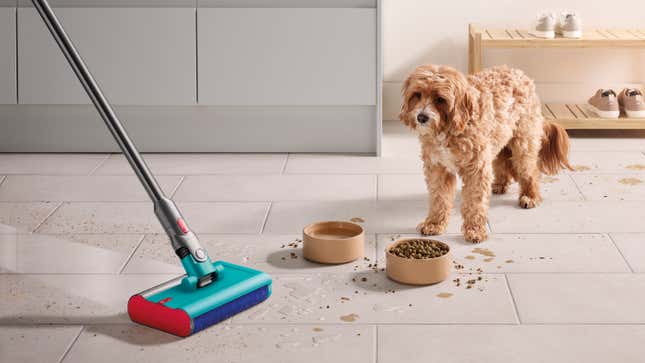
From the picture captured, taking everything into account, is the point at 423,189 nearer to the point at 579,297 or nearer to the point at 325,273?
the point at 325,273

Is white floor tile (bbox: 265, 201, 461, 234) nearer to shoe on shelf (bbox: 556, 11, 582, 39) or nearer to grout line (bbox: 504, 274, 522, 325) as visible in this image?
grout line (bbox: 504, 274, 522, 325)

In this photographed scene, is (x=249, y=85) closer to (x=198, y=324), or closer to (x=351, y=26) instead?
(x=351, y=26)

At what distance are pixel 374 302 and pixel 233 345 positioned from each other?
1.56ft

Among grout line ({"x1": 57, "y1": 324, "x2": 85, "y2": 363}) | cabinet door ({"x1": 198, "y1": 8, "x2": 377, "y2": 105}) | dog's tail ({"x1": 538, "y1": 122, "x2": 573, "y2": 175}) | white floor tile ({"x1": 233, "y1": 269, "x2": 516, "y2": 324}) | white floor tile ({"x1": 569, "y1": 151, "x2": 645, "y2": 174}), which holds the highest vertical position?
cabinet door ({"x1": 198, "y1": 8, "x2": 377, "y2": 105})

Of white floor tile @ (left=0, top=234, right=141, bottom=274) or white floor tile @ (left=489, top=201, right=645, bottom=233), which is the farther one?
white floor tile @ (left=489, top=201, right=645, bottom=233)

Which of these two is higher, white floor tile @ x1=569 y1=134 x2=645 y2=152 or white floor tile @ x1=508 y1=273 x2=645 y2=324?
white floor tile @ x1=569 y1=134 x2=645 y2=152

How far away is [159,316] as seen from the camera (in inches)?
102

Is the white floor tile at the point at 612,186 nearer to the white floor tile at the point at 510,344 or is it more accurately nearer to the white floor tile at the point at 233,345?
the white floor tile at the point at 510,344

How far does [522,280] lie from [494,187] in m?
0.97

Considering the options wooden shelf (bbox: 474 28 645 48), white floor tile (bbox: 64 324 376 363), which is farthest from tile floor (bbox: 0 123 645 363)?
wooden shelf (bbox: 474 28 645 48)

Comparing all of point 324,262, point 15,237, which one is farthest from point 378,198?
point 15,237

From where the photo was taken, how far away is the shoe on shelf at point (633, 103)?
188 inches

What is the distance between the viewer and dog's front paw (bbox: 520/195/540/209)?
3688 millimetres

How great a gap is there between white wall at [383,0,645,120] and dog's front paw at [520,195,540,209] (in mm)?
1639
